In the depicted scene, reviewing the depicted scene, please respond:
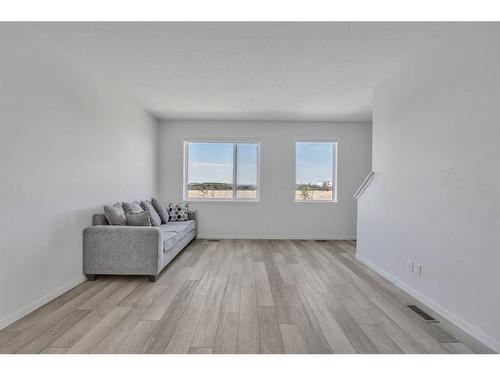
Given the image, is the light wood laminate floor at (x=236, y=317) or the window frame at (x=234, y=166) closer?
the light wood laminate floor at (x=236, y=317)

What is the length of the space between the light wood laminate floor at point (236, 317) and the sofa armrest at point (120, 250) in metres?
0.16

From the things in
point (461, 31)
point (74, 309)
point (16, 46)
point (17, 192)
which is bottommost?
point (74, 309)

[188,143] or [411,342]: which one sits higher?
[188,143]

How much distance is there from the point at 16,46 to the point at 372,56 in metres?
3.44

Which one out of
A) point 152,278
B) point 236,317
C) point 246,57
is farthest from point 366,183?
point 152,278

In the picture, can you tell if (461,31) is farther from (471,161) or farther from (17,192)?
(17,192)

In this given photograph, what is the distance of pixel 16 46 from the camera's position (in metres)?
2.26

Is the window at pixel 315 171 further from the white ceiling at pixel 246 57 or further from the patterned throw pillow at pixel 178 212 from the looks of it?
the patterned throw pillow at pixel 178 212

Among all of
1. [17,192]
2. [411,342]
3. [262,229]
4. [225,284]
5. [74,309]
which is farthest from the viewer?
[262,229]

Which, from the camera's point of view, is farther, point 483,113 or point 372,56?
point 372,56

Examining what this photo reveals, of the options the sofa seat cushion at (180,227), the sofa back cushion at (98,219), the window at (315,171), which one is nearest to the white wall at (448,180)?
the window at (315,171)

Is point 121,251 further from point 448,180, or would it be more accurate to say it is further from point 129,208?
point 448,180

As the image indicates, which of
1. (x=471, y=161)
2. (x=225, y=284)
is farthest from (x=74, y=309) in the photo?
(x=471, y=161)

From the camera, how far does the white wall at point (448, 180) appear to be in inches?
76.8
